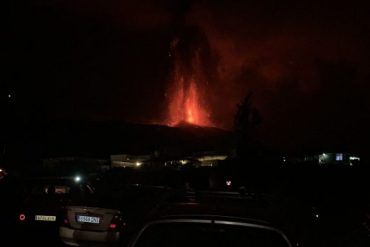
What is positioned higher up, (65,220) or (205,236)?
(205,236)

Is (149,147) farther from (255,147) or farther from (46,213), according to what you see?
(46,213)

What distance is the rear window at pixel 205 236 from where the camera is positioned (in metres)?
4.65

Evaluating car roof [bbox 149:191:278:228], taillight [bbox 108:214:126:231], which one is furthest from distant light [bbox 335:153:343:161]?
car roof [bbox 149:191:278:228]

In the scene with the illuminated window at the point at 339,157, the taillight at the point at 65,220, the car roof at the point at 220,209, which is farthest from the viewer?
the illuminated window at the point at 339,157

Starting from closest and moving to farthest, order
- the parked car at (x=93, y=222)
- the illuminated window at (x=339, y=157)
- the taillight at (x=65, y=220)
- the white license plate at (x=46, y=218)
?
the parked car at (x=93, y=222), the taillight at (x=65, y=220), the white license plate at (x=46, y=218), the illuminated window at (x=339, y=157)

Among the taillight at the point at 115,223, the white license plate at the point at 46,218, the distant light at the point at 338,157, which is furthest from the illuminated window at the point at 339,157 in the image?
the taillight at the point at 115,223

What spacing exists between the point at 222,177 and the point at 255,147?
42270 mm

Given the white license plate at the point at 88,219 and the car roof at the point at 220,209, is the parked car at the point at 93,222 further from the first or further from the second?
the car roof at the point at 220,209

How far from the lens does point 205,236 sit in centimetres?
482

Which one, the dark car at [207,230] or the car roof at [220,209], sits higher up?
the car roof at [220,209]

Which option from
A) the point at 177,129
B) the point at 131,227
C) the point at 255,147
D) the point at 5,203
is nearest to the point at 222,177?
the point at 5,203

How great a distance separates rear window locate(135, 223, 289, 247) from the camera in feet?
15.3

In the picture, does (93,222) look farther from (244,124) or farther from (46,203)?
(244,124)

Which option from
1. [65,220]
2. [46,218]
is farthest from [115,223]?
[46,218]
